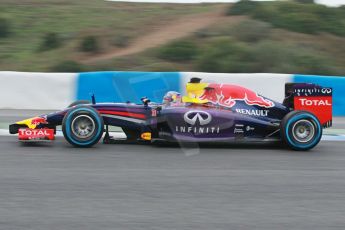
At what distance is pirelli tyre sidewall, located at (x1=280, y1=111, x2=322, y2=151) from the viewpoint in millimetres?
8562

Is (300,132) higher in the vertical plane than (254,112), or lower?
lower

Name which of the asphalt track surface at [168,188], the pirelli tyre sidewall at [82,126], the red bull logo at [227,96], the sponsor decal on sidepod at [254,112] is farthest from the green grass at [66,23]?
the asphalt track surface at [168,188]

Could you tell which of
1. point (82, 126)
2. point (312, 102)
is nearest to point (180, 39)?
point (312, 102)

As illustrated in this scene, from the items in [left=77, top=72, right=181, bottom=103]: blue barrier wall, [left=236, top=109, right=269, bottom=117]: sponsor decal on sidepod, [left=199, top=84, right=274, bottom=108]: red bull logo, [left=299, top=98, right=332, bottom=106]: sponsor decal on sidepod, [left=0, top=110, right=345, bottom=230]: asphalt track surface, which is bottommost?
[left=0, top=110, right=345, bottom=230]: asphalt track surface

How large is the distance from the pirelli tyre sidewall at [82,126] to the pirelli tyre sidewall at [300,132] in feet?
8.64

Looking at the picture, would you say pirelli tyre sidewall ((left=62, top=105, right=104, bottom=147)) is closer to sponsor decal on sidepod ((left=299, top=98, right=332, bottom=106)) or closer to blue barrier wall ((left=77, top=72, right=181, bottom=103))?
sponsor decal on sidepod ((left=299, top=98, right=332, bottom=106))

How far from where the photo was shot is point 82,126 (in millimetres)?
8336

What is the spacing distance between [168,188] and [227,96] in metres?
2.89

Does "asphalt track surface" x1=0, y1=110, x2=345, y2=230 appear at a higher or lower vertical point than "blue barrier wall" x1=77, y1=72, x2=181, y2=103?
lower

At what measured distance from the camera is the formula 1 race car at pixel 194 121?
27.4 feet

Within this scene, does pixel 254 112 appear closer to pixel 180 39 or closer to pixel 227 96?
pixel 227 96

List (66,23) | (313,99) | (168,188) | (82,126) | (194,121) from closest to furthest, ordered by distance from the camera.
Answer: (168,188) < (82,126) < (194,121) < (313,99) < (66,23)

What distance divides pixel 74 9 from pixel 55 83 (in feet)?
85.8

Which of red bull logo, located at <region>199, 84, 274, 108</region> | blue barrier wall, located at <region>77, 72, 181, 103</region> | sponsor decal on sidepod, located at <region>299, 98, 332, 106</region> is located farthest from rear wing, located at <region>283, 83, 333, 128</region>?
blue barrier wall, located at <region>77, 72, 181, 103</region>
